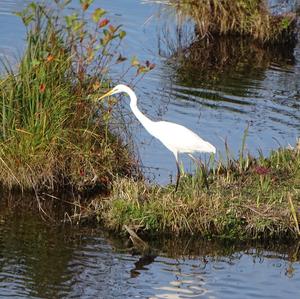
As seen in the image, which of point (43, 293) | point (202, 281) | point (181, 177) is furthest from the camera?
point (181, 177)

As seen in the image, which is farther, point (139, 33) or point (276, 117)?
point (139, 33)

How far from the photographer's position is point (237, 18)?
2017cm

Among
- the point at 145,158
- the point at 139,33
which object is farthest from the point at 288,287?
the point at 139,33

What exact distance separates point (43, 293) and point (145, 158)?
14.4 feet

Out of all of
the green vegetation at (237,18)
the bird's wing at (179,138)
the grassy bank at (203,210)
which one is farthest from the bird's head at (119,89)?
the green vegetation at (237,18)

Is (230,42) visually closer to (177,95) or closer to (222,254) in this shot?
(177,95)

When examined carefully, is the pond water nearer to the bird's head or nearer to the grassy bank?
the grassy bank

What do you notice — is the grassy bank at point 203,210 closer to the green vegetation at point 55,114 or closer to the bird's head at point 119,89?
the green vegetation at point 55,114

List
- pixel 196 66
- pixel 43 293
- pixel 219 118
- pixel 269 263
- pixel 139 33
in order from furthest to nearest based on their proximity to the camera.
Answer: pixel 139 33 → pixel 196 66 → pixel 219 118 → pixel 269 263 → pixel 43 293

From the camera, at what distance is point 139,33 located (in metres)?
19.8

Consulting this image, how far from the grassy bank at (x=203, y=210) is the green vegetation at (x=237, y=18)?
Answer: 9.42 metres

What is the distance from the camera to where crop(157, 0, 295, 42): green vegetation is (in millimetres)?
19719

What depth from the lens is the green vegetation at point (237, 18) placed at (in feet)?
64.7

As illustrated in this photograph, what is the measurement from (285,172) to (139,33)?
894cm
